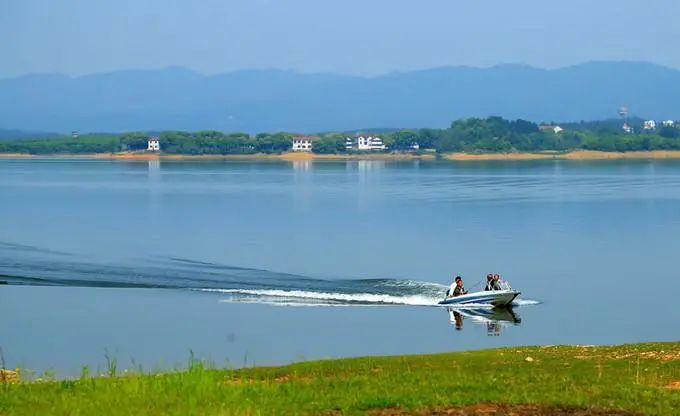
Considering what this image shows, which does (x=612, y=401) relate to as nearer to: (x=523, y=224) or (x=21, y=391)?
(x=21, y=391)

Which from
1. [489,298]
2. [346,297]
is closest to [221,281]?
[346,297]

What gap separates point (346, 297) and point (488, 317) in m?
7.59

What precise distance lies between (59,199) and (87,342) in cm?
8469

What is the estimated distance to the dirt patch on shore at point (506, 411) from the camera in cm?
1584

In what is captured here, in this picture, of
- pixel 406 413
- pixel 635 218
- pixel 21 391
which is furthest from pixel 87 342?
pixel 635 218

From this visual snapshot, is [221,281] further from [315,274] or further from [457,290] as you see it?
[457,290]

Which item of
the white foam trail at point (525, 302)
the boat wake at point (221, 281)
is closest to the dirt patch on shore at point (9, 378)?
the boat wake at point (221, 281)

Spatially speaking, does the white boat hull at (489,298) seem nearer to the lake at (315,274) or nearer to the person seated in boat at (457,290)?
the person seated in boat at (457,290)

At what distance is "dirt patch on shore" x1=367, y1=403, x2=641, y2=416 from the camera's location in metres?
15.8

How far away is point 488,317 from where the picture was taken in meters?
45.0

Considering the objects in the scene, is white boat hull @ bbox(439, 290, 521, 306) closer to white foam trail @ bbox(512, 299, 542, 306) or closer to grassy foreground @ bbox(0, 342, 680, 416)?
white foam trail @ bbox(512, 299, 542, 306)

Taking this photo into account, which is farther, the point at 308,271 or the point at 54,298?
the point at 308,271

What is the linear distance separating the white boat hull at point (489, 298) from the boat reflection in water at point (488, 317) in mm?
263

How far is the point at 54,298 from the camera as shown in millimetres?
49969
